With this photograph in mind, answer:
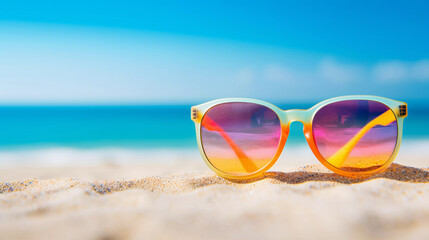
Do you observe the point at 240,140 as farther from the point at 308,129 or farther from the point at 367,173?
the point at 367,173

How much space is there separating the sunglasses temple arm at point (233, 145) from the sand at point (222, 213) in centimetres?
26

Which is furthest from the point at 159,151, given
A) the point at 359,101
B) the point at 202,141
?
the point at 359,101

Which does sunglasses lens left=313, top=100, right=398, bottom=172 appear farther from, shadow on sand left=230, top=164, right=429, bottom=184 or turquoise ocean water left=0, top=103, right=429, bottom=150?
turquoise ocean water left=0, top=103, right=429, bottom=150

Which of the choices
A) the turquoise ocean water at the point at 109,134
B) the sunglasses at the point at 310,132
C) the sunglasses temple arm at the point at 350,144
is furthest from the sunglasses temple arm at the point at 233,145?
the turquoise ocean water at the point at 109,134

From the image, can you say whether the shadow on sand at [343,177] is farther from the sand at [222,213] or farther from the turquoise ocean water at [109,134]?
the turquoise ocean water at [109,134]

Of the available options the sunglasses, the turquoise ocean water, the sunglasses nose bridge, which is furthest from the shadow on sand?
the turquoise ocean water

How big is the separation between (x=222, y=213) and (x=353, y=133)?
4.07ft

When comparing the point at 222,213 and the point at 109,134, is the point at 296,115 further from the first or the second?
the point at 109,134

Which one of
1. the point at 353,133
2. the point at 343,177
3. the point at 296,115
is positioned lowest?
the point at 343,177

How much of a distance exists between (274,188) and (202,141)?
24.8 inches

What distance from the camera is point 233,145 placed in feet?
6.35

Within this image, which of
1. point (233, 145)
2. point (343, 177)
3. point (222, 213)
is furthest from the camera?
point (233, 145)

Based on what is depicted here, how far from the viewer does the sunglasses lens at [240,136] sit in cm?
189

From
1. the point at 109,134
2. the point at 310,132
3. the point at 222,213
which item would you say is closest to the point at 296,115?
the point at 310,132
